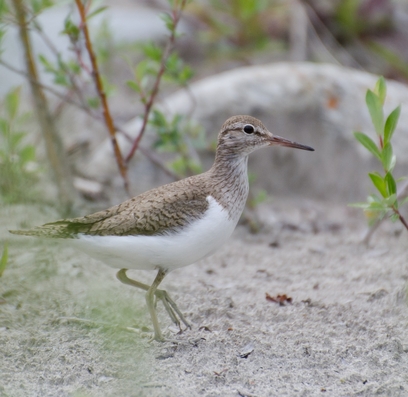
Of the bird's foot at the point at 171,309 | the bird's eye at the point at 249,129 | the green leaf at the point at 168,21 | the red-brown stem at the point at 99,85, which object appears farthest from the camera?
the green leaf at the point at 168,21

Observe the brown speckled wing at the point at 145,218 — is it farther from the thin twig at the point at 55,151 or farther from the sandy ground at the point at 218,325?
the thin twig at the point at 55,151

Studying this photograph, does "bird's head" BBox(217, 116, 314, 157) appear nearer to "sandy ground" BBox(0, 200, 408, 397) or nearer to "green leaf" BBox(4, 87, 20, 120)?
"sandy ground" BBox(0, 200, 408, 397)

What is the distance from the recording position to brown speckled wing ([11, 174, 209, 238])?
3.90m

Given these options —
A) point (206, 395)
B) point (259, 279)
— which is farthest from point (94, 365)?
point (259, 279)

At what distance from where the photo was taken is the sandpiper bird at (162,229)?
382 centimetres

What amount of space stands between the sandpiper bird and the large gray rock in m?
2.49

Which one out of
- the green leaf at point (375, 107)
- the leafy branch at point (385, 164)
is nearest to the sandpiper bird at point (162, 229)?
the leafy branch at point (385, 164)

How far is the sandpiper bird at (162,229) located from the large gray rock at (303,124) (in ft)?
8.18

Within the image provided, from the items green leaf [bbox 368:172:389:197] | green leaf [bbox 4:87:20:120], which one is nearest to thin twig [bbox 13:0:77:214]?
green leaf [bbox 4:87:20:120]

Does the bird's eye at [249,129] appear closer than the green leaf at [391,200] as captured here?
No

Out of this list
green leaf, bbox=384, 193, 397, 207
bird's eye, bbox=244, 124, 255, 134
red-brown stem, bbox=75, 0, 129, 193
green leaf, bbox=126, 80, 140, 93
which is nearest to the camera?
green leaf, bbox=384, 193, 397, 207

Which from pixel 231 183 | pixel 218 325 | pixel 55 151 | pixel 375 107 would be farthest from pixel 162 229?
pixel 55 151

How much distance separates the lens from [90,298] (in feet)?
14.0

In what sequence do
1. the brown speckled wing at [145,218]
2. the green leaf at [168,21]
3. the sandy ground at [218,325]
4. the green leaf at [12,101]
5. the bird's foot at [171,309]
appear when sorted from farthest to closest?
1. the green leaf at [12,101]
2. the green leaf at [168,21]
3. the bird's foot at [171,309]
4. the brown speckled wing at [145,218]
5. the sandy ground at [218,325]
